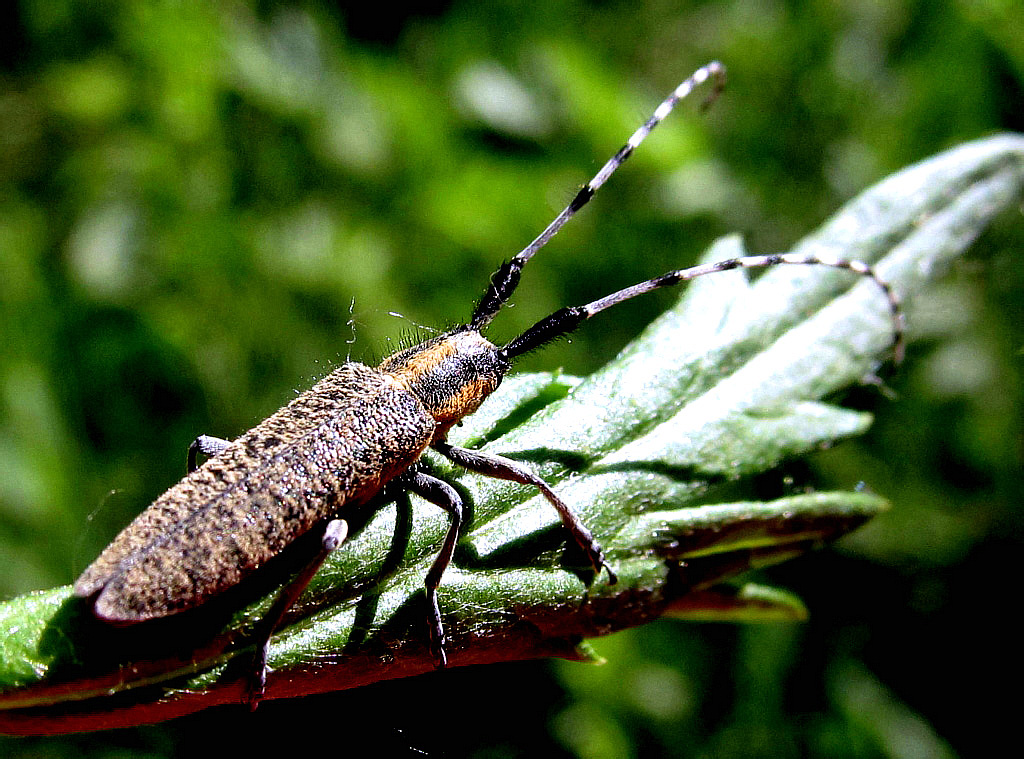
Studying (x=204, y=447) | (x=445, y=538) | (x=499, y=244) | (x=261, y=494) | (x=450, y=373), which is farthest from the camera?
(x=499, y=244)

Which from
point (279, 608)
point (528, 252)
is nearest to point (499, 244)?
point (528, 252)

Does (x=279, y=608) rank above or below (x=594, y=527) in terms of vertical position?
below

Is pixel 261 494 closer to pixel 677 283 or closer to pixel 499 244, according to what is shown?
pixel 677 283

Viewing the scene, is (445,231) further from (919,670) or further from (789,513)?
(919,670)

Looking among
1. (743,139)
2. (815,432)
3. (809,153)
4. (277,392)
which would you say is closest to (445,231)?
(277,392)

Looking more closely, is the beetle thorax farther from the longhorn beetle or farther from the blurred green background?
the blurred green background

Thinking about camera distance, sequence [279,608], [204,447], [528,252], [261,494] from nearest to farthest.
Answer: [279,608] < [261,494] < [204,447] < [528,252]

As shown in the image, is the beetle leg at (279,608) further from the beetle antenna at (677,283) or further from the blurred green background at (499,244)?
the blurred green background at (499,244)
